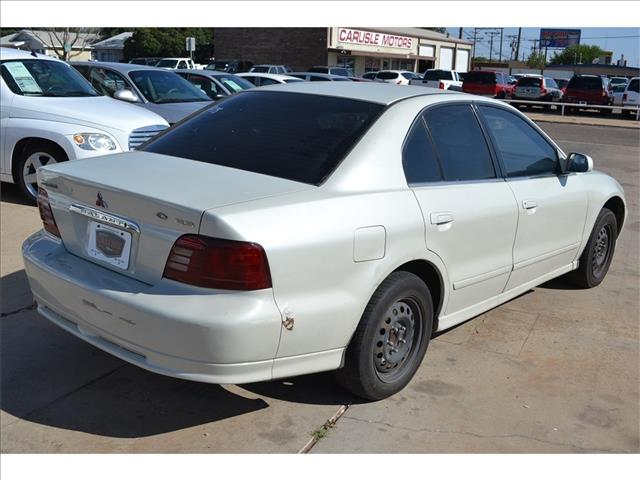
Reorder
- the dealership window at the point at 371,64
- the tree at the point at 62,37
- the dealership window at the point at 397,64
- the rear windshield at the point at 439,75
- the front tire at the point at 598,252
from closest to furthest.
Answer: the front tire at the point at 598,252
the rear windshield at the point at 439,75
the tree at the point at 62,37
the dealership window at the point at 371,64
the dealership window at the point at 397,64

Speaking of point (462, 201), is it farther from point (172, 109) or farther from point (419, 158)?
point (172, 109)

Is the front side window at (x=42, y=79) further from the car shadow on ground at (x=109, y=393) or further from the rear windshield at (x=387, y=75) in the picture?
the rear windshield at (x=387, y=75)

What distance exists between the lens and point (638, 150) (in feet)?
53.8

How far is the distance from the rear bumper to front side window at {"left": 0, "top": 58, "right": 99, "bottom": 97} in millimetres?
A: 5394

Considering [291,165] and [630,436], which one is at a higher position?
[291,165]

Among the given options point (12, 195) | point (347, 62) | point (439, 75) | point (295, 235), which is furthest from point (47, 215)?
point (347, 62)

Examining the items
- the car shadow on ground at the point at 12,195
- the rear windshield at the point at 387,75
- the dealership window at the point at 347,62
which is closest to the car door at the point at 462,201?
the car shadow on ground at the point at 12,195

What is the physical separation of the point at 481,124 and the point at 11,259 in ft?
13.0

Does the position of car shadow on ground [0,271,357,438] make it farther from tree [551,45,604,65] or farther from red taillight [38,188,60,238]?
tree [551,45,604,65]

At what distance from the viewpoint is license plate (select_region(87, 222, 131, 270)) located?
126 inches

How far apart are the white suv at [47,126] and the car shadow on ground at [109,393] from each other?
3.48m

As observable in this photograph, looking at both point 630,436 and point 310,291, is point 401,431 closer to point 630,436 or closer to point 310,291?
point 310,291

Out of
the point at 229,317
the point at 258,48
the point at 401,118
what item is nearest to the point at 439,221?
the point at 401,118

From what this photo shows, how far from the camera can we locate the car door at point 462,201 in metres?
3.78
